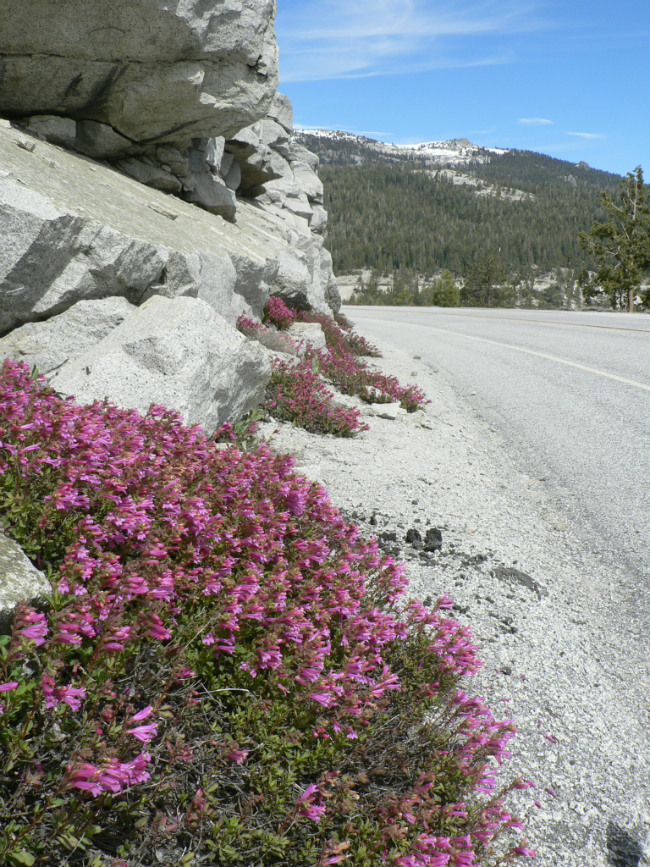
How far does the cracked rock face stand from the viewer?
23.0ft

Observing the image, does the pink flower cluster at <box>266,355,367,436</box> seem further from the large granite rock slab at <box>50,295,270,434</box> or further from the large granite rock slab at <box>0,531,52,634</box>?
the large granite rock slab at <box>0,531,52,634</box>

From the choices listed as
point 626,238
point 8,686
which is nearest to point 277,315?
point 8,686

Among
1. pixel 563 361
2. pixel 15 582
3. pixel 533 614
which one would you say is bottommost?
pixel 533 614

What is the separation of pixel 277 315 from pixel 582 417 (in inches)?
225

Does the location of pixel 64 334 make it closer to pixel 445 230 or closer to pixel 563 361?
pixel 563 361

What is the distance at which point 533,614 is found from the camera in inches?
141

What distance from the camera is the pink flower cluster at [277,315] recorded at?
1064 cm

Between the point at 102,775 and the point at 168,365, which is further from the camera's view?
the point at 168,365

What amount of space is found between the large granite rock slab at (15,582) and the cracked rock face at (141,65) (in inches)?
294

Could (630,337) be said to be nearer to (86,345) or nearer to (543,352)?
(543,352)

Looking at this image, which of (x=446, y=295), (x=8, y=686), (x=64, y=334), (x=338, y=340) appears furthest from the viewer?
(x=446, y=295)

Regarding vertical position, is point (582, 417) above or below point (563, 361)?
below

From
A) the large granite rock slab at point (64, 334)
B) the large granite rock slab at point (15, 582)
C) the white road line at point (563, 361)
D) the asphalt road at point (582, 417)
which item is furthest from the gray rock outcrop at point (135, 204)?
the white road line at point (563, 361)

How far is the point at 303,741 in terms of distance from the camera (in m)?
2.24
